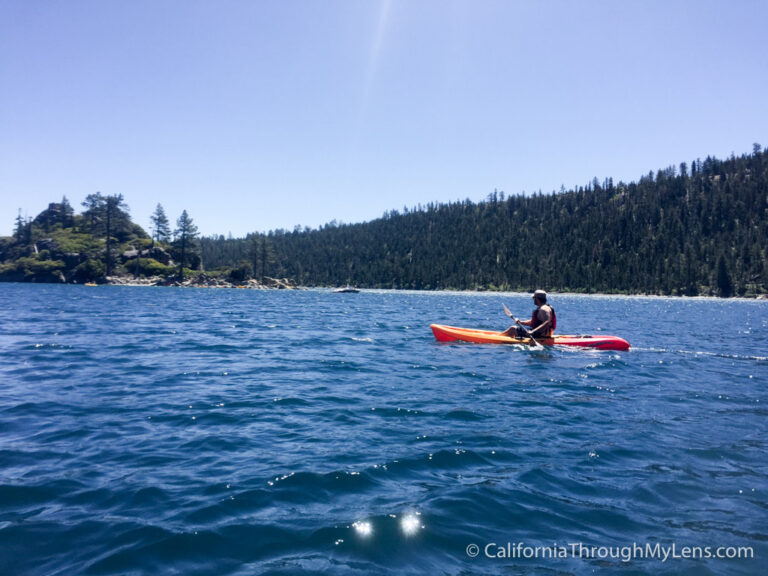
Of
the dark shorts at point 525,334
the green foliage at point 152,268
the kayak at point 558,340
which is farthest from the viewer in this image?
the green foliage at point 152,268

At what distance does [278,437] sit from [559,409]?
6.07 m

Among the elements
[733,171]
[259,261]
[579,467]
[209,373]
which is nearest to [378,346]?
[209,373]

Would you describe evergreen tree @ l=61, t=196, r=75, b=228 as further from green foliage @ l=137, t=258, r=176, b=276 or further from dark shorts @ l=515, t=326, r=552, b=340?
dark shorts @ l=515, t=326, r=552, b=340

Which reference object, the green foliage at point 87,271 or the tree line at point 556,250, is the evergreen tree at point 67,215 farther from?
the green foliage at point 87,271

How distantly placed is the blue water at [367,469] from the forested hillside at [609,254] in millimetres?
113492

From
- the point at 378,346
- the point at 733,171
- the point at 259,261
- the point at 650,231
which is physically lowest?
the point at 378,346

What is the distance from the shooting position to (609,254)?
161 meters

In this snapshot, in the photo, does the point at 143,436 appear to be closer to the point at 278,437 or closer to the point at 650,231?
the point at 278,437

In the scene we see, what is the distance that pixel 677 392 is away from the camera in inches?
436

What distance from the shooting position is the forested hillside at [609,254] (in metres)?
134

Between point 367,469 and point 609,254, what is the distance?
178 metres

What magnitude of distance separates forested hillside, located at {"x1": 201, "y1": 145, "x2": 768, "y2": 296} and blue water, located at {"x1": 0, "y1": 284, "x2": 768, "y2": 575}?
113 meters

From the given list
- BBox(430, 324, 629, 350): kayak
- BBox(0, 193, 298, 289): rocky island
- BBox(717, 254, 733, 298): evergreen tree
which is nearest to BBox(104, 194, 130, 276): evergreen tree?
BBox(0, 193, 298, 289): rocky island

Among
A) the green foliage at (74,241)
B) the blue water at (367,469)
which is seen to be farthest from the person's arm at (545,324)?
the green foliage at (74,241)
